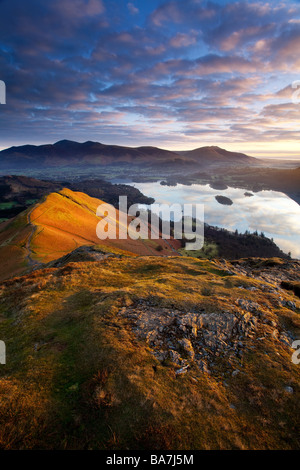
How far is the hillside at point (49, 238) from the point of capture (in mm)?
52125

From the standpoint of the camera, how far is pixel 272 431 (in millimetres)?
8812

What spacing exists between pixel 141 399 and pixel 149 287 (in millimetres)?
10609

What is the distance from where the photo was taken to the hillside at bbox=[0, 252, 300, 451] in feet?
27.1

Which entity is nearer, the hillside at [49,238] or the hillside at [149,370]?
the hillside at [149,370]

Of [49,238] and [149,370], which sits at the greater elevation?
[149,370]

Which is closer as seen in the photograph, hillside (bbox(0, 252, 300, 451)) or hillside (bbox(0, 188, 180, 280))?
hillside (bbox(0, 252, 300, 451))

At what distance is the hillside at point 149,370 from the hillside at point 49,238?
27183 millimetres

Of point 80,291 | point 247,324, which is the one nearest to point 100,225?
point 80,291

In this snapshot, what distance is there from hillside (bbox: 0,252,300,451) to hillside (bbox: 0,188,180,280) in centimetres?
2718

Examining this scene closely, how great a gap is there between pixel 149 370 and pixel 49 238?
62920 millimetres

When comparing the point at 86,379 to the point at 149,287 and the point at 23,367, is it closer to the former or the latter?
the point at 23,367

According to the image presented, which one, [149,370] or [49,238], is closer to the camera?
[149,370]

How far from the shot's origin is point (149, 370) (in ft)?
35.4

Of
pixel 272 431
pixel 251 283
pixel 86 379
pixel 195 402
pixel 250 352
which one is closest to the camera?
pixel 272 431
